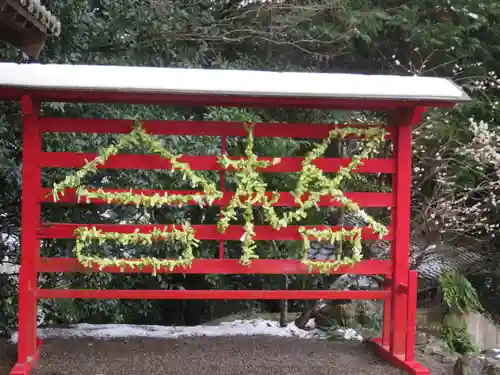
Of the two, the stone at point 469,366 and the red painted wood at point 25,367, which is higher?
the red painted wood at point 25,367

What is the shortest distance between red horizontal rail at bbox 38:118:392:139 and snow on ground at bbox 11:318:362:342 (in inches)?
79.8

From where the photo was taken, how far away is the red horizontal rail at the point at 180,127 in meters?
4.48

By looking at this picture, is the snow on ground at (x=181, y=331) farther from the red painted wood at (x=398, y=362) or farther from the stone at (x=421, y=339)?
the stone at (x=421, y=339)

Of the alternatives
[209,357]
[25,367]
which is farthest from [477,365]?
[25,367]

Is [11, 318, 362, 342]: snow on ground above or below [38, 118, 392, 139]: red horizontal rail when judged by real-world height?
below

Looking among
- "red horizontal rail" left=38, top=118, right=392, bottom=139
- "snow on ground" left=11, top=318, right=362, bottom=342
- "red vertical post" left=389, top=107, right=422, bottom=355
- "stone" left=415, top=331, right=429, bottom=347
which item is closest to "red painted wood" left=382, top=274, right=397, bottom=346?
"red vertical post" left=389, top=107, right=422, bottom=355

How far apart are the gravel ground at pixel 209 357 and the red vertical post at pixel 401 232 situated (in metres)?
0.32

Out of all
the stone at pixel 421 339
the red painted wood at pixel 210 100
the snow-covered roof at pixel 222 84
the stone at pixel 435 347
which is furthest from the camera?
the stone at pixel 421 339

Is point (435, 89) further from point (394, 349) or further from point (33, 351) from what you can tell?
point (33, 351)

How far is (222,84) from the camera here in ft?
14.2

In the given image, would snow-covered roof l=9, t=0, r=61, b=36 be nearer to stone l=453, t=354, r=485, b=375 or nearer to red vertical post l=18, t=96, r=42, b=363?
red vertical post l=18, t=96, r=42, b=363

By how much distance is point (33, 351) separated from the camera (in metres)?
4.46

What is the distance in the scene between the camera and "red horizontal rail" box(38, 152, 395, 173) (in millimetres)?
4500

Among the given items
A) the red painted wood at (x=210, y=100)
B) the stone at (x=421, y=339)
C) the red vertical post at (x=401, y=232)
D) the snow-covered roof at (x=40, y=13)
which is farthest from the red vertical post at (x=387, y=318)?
the snow-covered roof at (x=40, y=13)
